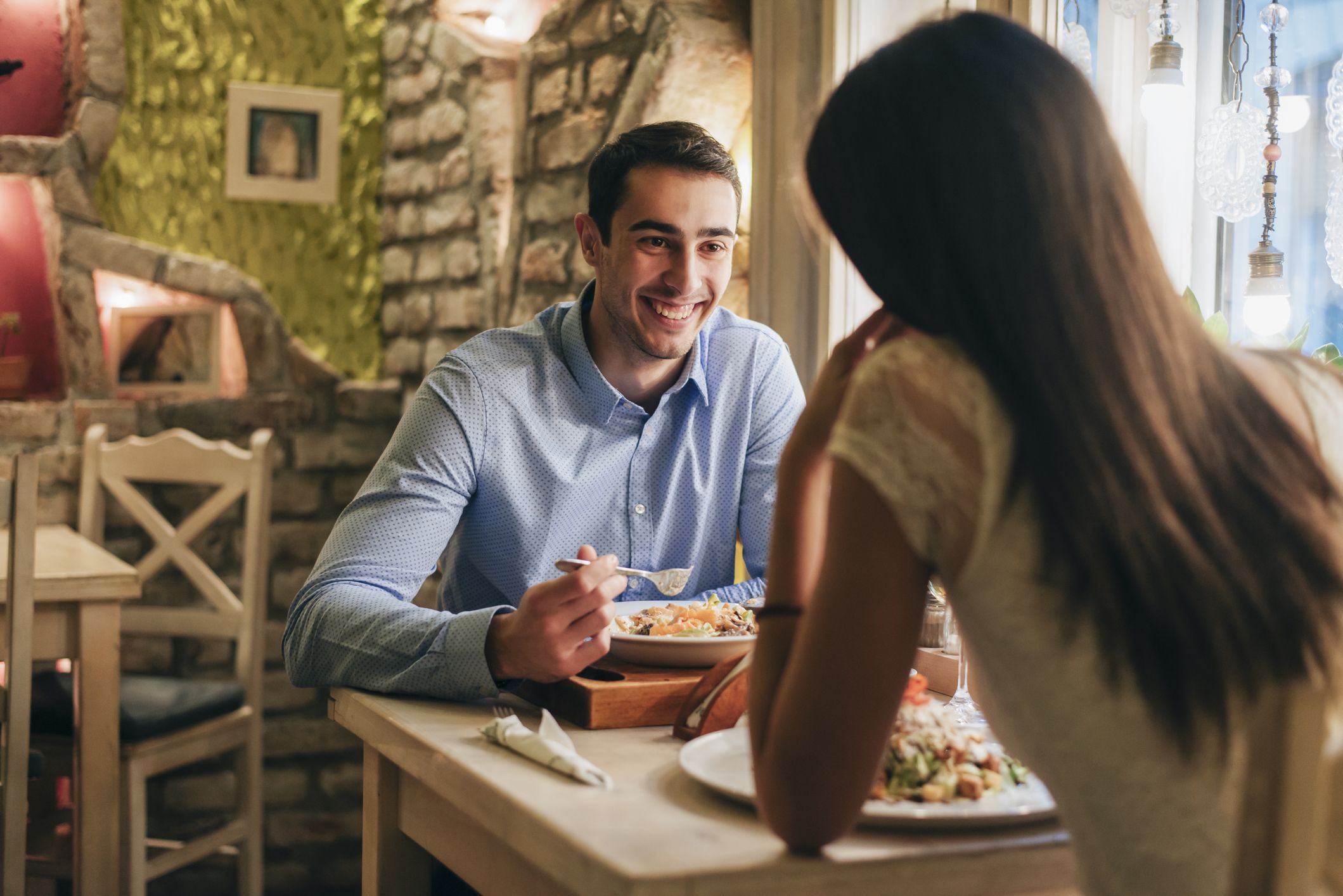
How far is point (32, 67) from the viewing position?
3543 mm

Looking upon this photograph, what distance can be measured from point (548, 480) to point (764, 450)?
39cm

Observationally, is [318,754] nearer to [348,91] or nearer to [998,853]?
[348,91]

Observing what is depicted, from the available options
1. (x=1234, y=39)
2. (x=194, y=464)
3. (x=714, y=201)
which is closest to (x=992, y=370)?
(x=714, y=201)

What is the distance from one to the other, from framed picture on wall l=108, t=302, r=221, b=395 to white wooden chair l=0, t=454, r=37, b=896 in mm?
1602

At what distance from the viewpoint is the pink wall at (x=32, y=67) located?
3.52m

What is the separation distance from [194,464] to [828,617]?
269 centimetres

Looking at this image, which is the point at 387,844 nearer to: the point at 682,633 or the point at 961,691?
the point at 682,633

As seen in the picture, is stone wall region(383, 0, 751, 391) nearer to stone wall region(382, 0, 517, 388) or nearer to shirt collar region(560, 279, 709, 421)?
stone wall region(382, 0, 517, 388)

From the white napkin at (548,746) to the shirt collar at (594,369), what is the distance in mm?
738

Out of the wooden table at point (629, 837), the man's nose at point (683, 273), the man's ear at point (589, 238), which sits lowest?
the wooden table at point (629, 837)

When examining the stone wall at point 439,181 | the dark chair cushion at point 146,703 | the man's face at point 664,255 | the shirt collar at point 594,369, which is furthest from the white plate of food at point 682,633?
the stone wall at point 439,181

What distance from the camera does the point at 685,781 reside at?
1015mm

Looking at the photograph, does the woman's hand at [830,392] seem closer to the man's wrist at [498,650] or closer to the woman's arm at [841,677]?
the woman's arm at [841,677]

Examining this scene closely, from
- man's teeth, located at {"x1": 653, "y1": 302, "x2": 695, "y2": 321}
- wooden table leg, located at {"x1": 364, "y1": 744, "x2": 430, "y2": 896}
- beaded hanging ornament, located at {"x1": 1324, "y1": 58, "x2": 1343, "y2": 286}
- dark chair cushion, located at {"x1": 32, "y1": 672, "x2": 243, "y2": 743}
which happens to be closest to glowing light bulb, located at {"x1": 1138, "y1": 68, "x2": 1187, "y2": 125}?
beaded hanging ornament, located at {"x1": 1324, "y1": 58, "x2": 1343, "y2": 286}
